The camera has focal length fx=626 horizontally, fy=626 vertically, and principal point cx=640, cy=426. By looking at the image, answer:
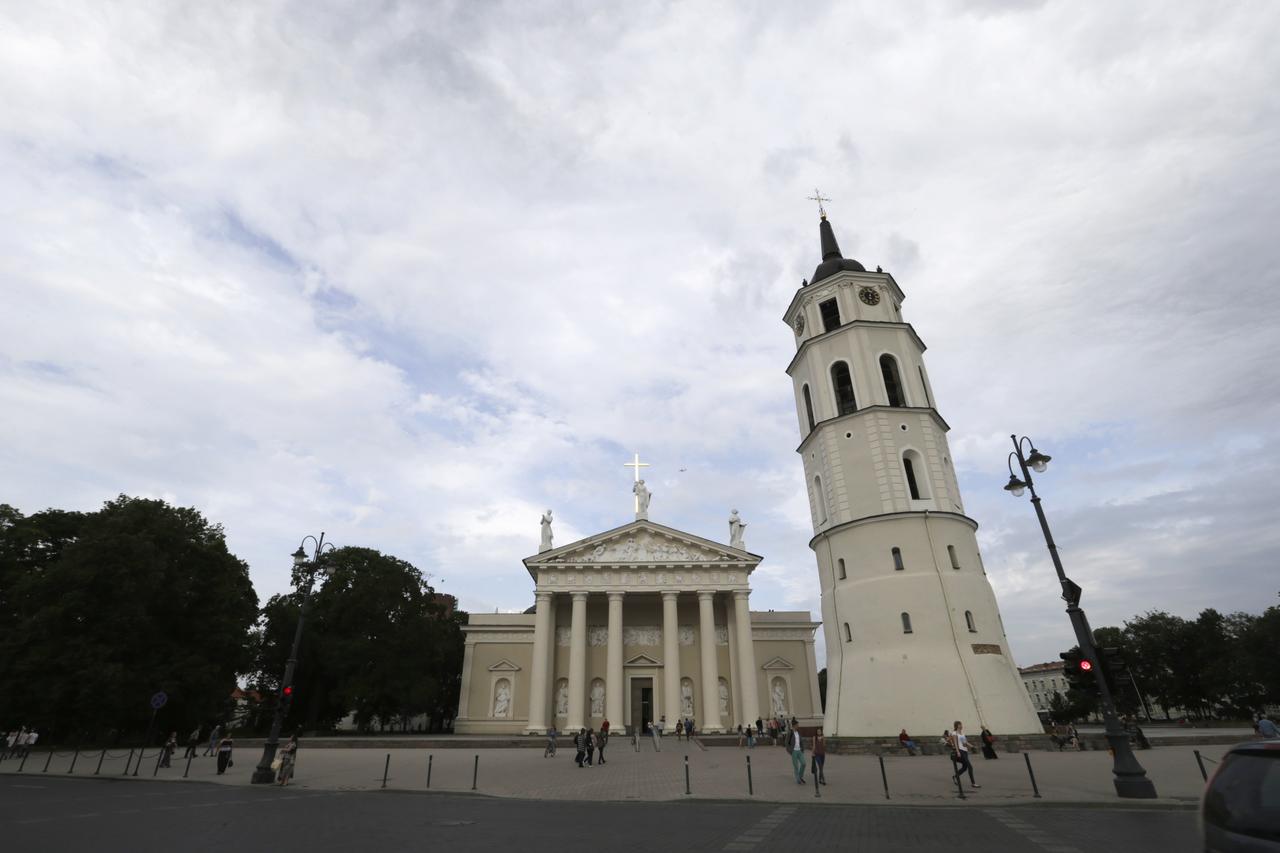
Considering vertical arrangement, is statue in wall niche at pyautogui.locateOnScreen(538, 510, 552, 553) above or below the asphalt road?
above

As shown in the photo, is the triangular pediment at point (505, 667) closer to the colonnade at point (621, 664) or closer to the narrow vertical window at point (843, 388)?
the colonnade at point (621, 664)

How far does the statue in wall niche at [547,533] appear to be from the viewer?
143 ft

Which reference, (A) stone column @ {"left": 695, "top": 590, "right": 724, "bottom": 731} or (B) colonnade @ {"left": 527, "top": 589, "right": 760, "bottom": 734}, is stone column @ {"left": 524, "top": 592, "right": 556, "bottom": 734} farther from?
(A) stone column @ {"left": 695, "top": 590, "right": 724, "bottom": 731}

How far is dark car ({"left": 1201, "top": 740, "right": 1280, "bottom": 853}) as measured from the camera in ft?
12.8

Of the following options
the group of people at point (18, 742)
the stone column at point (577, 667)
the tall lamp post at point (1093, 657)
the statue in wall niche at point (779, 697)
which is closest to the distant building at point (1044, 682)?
the statue in wall niche at point (779, 697)

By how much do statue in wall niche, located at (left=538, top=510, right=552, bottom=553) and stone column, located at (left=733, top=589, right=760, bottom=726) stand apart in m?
13.2

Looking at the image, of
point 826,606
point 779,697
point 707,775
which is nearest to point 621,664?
point 779,697

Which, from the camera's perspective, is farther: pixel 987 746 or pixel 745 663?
pixel 745 663

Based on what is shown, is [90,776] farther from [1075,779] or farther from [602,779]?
[1075,779]

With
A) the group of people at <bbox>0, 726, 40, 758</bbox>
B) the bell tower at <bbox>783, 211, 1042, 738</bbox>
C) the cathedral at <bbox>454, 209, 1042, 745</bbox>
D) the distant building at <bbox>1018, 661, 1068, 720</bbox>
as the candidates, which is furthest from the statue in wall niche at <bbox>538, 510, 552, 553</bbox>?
the distant building at <bbox>1018, 661, 1068, 720</bbox>

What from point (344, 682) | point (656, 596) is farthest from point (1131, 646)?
point (344, 682)

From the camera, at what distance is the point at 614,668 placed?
39.3 metres

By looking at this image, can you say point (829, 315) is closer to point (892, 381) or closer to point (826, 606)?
point (892, 381)

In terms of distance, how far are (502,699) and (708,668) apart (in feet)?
49.8
